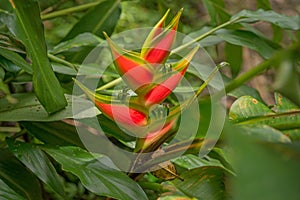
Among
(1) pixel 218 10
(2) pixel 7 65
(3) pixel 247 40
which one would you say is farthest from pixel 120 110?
(1) pixel 218 10

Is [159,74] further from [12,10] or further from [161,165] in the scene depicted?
[12,10]

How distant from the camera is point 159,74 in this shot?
41cm

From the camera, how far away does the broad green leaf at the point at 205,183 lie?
0.44 metres

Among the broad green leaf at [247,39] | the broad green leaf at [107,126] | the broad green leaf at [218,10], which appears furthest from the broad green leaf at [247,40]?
the broad green leaf at [107,126]

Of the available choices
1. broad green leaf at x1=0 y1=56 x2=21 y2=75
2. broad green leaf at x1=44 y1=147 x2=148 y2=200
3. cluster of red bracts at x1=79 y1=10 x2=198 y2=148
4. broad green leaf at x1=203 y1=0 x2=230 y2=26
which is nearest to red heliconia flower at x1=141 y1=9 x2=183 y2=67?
cluster of red bracts at x1=79 y1=10 x2=198 y2=148

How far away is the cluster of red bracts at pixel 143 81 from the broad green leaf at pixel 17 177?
6.0 inches

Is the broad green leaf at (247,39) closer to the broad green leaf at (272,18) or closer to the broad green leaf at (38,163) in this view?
the broad green leaf at (272,18)

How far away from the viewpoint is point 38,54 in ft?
1.60

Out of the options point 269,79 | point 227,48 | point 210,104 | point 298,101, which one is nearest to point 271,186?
point 298,101

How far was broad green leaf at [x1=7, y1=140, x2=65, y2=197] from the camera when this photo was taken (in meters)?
0.46

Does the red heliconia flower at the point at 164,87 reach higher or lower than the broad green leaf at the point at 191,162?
higher

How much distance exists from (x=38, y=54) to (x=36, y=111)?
A: 2.3 inches

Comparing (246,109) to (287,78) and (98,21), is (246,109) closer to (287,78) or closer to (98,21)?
(287,78)

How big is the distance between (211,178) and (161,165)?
0.05 meters
